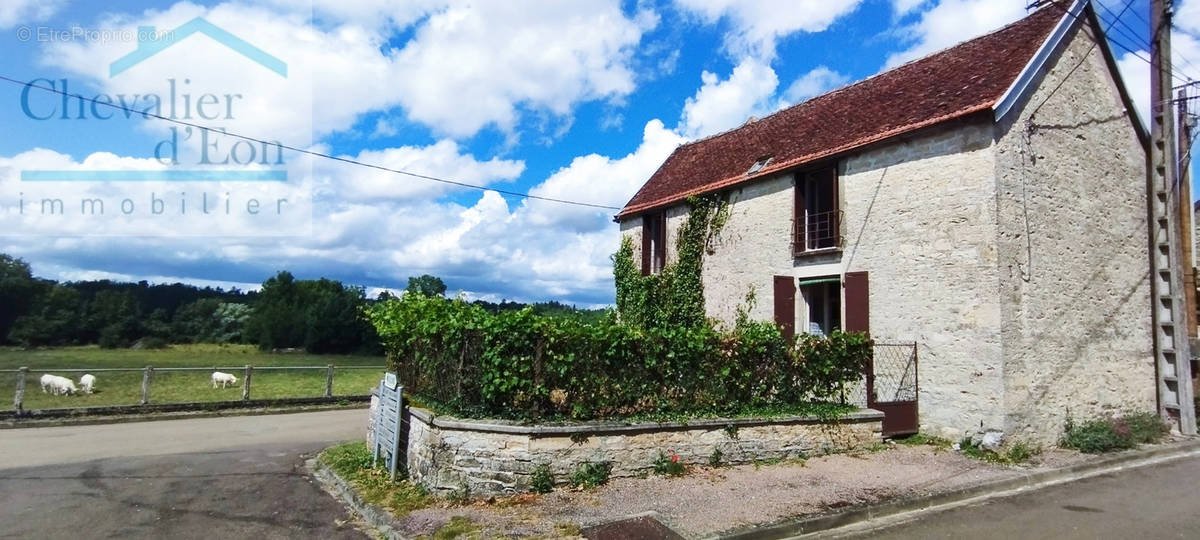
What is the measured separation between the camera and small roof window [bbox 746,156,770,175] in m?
14.1

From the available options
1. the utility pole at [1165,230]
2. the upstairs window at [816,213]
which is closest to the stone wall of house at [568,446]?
the upstairs window at [816,213]

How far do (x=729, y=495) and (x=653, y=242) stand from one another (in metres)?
11.4

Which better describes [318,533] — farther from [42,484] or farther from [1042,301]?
[1042,301]

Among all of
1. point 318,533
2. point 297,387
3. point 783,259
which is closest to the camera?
point 318,533

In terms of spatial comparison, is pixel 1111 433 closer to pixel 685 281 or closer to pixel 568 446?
pixel 685 281

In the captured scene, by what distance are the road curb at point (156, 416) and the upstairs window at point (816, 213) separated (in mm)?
14501

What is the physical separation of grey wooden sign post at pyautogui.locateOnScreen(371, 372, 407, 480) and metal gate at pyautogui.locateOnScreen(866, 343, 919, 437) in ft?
23.7

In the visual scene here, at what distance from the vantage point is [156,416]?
15.5 meters

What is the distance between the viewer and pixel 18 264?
60375 mm

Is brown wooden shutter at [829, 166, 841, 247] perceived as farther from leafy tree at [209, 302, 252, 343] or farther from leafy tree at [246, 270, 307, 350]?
leafy tree at [209, 302, 252, 343]

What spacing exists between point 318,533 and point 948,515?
6.73 meters

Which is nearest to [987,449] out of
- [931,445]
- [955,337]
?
[931,445]

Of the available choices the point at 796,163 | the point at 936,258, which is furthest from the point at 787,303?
the point at 936,258

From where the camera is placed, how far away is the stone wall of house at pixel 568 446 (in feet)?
22.6
